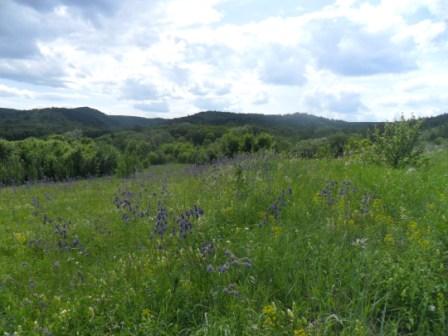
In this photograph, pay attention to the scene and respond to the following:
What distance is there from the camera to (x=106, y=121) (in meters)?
103

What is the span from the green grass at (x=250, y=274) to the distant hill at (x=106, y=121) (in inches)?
2310

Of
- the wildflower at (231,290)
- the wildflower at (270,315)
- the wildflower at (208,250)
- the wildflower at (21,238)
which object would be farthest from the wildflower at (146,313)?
the wildflower at (21,238)

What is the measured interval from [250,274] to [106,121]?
10631 cm

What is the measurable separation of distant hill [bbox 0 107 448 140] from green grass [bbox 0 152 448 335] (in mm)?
58668

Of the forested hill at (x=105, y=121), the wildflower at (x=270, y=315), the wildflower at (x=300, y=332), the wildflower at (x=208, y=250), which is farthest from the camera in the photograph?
the forested hill at (x=105, y=121)

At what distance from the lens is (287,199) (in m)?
5.61

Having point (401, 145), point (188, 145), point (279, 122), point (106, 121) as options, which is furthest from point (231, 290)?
point (106, 121)

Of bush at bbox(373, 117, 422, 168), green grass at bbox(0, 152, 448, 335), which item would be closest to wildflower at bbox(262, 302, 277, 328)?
green grass at bbox(0, 152, 448, 335)

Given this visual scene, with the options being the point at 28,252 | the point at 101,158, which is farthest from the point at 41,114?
the point at 28,252

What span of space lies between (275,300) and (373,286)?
82 centimetres

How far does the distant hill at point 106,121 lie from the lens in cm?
6906

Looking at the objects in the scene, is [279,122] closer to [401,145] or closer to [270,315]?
[401,145]

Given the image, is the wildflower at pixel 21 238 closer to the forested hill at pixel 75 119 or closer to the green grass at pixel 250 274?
the green grass at pixel 250 274

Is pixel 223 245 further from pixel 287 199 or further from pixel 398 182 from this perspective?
pixel 398 182
